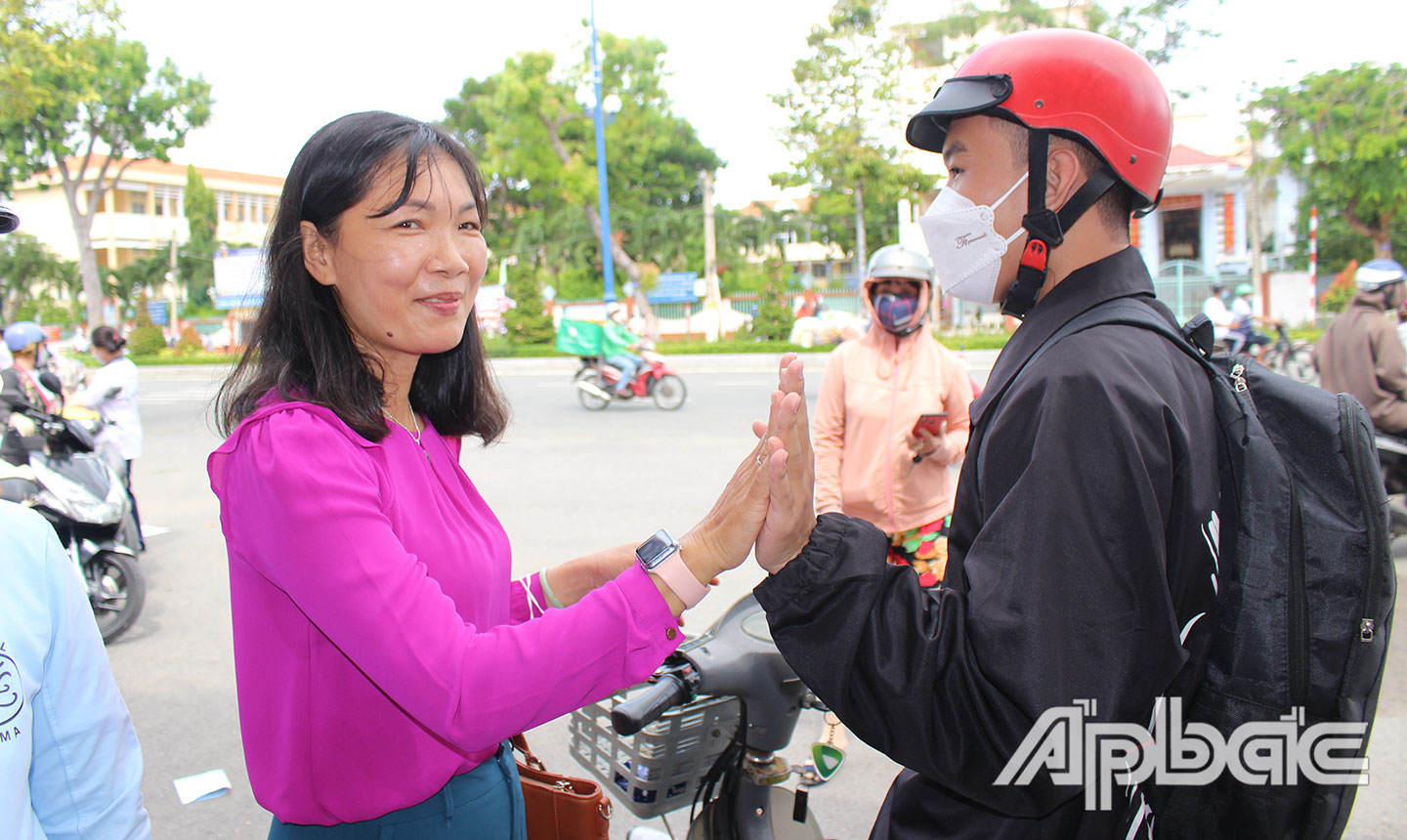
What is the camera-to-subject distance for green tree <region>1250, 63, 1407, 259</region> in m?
21.5

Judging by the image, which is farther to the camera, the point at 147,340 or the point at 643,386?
the point at 147,340

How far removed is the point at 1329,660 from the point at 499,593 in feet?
3.90

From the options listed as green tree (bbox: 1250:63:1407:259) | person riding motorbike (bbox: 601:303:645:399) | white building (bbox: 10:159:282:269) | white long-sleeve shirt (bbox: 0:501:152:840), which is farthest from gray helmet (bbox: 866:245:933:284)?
white building (bbox: 10:159:282:269)

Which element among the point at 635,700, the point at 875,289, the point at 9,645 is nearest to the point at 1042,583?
the point at 635,700

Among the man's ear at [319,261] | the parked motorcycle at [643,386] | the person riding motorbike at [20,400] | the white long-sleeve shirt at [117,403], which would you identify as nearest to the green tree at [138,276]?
the parked motorcycle at [643,386]

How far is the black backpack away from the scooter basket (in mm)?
917

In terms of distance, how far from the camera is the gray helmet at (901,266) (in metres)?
3.93

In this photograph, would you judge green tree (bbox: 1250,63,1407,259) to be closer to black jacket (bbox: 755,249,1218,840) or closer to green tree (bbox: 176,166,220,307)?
black jacket (bbox: 755,249,1218,840)

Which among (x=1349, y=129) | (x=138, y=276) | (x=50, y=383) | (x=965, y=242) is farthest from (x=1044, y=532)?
(x=138, y=276)

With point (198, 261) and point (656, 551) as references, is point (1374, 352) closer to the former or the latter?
point (656, 551)

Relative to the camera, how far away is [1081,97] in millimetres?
1335

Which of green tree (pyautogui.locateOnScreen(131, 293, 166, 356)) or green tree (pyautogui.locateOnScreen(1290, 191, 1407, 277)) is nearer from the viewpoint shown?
green tree (pyautogui.locateOnScreen(1290, 191, 1407, 277))

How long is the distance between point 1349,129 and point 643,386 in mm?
19183

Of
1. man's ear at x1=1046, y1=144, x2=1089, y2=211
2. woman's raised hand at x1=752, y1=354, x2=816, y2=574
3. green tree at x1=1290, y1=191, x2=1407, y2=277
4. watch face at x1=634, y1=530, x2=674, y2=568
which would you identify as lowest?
watch face at x1=634, y1=530, x2=674, y2=568
